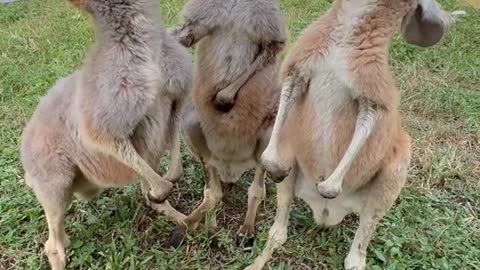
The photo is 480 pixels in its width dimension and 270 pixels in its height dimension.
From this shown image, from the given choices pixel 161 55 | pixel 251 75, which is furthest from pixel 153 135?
pixel 251 75

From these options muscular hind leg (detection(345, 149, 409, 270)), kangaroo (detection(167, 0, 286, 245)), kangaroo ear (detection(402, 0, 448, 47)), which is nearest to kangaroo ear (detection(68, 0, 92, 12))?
kangaroo (detection(167, 0, 286, 245))

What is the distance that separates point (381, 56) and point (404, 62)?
116 inches

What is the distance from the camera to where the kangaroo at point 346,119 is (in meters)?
2.54

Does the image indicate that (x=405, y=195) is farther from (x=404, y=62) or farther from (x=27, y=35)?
(x=27, y=35)

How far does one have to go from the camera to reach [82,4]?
2.57 metres

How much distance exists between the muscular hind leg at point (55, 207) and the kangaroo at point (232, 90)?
630 millimetres

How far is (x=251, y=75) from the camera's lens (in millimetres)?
3270

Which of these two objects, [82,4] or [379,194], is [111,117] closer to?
[82,4]

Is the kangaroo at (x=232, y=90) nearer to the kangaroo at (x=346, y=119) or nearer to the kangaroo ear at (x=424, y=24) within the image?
the kangaroo at (x=346, y=119)

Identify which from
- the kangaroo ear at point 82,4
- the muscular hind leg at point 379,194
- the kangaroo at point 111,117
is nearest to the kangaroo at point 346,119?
the muscular hind leg at point 379,194

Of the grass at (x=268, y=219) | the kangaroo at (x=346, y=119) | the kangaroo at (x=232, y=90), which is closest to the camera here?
the kangaroo at (x=346, y=119)

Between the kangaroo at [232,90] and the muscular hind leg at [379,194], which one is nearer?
the muscular hind leg at [379,194]

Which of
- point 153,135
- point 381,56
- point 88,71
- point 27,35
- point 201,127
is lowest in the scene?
point 27,35

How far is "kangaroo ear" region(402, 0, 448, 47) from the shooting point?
2752 millimetres
